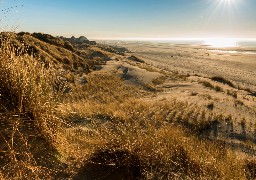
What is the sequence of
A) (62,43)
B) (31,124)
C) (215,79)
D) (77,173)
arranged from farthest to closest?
(62,43) → (215,79) → (31,124) → (77,173)

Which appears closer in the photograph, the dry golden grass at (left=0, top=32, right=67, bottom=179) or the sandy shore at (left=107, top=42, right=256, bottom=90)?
the dry golden grass at (left=0, top=32, right=67, bottom=179)

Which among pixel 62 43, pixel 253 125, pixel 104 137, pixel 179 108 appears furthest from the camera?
pixel 62 43

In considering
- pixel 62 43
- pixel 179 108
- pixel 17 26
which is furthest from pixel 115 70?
pixel 17 26

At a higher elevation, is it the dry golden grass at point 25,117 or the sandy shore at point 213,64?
the dry golden grass at point 25,117

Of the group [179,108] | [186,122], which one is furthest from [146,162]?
[179,108]

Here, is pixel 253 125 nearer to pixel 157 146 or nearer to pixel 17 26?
pixel 157 146

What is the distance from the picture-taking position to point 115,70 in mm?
29906

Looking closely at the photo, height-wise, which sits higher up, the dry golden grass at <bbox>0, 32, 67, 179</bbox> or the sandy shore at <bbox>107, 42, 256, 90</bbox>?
the dry golden grass at <bbox>0, 32, 67, 179</bbox>

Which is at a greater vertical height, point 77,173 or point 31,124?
point 31,124

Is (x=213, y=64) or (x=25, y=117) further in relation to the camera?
(x=213, y=64)

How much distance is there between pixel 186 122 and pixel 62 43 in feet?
82.5

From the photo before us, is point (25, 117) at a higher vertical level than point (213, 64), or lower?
higher

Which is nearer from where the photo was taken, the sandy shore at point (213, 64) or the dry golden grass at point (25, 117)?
the dry golden grass at point (25, 117)

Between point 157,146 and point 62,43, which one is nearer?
point 157,146
